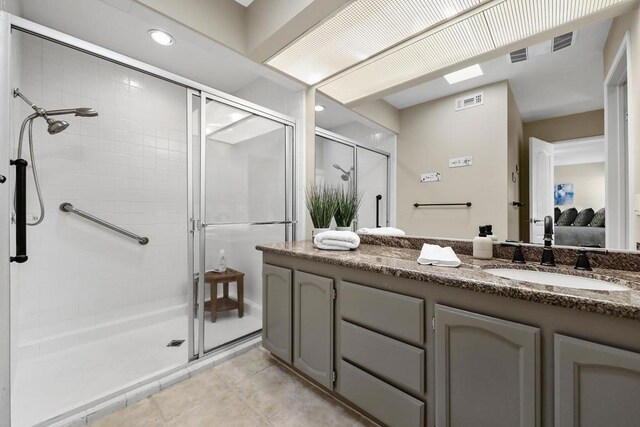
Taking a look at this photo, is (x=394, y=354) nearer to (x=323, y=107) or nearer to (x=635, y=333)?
(x=635, y=333)

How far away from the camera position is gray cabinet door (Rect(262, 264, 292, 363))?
1.63 m

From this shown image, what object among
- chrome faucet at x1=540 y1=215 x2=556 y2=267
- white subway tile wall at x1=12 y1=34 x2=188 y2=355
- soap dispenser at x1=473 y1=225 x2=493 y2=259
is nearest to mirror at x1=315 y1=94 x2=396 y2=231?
soap dispenser at x1=473 y1=225 x2=493 y2=259

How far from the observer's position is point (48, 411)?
1.33m

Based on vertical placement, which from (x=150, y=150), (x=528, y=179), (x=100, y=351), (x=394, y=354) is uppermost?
(x=150, y=150)

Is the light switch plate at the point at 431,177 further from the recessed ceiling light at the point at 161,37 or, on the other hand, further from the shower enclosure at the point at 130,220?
the recessed ceiling light at the point at 161,37

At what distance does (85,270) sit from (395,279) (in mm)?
2573

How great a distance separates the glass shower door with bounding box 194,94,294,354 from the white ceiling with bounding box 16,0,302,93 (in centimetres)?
36

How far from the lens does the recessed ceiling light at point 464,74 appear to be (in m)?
1.54

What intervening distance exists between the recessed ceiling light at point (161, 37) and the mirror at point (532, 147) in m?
1.84

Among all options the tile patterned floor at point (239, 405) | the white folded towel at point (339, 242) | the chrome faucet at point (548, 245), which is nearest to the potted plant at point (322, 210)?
the white folded towel at point (339, 242)

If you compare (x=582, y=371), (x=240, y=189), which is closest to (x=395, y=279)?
(x=582, y=371)

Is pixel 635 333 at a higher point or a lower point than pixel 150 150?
lower

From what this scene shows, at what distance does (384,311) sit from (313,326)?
0.50m

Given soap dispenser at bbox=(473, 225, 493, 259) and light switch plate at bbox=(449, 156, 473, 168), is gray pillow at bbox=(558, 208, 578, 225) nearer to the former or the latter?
soap dispenser at bbox=(473, 225, 493, 259)
